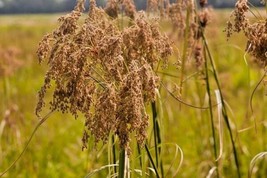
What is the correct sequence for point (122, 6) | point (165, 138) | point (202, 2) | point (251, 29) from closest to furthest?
point (251, 29) → point (122, 6) → point (202, 2) → point (165, 138)

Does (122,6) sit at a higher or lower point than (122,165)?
higher

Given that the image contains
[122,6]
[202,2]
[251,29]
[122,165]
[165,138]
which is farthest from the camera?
[165,138]

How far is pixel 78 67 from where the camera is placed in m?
1.33

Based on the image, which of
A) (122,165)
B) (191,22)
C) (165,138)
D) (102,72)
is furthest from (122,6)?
(165,138)

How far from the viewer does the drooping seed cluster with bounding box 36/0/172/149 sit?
1.24m

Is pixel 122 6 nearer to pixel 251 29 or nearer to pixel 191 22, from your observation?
pixel 191 22

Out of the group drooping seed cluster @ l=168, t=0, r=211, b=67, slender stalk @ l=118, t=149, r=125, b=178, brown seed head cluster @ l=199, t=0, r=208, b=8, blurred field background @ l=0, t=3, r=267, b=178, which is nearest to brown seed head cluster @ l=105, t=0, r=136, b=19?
drooping seed cluster @ l=168, t=0, r=211, b=67

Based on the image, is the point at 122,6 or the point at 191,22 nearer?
the point at 122,6

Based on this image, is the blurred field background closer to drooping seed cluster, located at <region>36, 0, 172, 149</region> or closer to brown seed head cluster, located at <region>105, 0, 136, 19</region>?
brown seed head cluster, located at <region>105, 0, 136, 19</region>

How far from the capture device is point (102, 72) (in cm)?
143

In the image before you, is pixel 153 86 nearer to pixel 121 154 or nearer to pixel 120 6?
pixel 121 154

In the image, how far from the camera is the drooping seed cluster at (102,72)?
4.08 ft

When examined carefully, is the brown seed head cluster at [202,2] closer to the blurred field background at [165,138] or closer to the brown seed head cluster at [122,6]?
the blurred field background at [165,138]

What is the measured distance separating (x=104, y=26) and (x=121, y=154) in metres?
0.39
